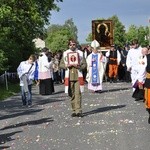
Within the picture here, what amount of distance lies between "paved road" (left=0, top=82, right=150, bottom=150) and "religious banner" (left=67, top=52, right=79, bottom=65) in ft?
4.83

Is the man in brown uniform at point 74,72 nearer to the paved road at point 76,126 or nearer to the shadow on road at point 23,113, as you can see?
the paved road at point 76,126

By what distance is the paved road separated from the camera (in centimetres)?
1141

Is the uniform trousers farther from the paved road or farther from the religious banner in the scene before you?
the religious banner

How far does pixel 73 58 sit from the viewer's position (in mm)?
15695

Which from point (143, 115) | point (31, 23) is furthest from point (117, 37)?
point (143, 115)

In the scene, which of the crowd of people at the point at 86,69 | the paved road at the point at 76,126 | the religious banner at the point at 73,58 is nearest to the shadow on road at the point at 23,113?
the paved road at the point at 76,126

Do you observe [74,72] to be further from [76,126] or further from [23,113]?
[23,113]

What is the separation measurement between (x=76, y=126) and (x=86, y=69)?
10.3 metres

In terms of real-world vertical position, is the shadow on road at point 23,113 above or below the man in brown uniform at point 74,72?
below

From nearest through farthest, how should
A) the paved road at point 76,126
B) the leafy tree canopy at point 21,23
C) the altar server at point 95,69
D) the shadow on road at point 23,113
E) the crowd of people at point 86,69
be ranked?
the paved road at point 76,126 → the crowd of people at point 86,69 → the shadow on road at point 23,113 → the altar server at point 95,69 → the leafy tree canopy at point 21,23

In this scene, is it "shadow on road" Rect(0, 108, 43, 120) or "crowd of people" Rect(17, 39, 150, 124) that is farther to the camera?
"shadow on road" Rect(0, 108, 43, 120)

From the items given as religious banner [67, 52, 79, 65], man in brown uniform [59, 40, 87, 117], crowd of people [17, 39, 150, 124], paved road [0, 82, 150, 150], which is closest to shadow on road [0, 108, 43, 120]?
paved road [0, 82, 150, 150]

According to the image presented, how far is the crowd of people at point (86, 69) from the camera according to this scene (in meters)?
15.7

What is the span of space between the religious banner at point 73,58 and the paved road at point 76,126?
1472 millimetres
